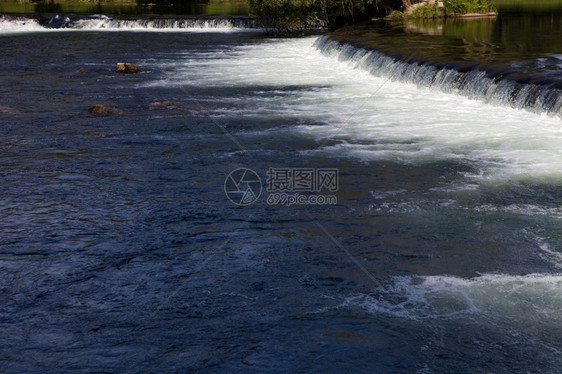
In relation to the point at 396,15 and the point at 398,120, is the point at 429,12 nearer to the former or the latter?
the point at 396,15

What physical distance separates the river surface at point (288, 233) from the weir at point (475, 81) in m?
0.06

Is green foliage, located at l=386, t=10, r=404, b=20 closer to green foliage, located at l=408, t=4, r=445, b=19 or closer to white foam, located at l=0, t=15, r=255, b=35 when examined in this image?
green foliage, located at l=408, t=4, r=445, b=19

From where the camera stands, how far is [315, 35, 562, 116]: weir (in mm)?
14203

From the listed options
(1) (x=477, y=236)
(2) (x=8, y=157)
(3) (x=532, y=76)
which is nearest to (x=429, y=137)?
(3) (x=532, y=76)

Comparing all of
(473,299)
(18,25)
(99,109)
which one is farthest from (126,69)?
(18,25)

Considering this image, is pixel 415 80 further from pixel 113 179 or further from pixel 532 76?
pixel 113 179

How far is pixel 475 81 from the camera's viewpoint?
16312 mm

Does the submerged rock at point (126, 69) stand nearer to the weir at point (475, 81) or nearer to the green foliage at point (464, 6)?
the weir at point (475, 81)

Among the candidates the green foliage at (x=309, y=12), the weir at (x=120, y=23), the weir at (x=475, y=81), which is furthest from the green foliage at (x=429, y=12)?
the weir at (x=475, y=81)

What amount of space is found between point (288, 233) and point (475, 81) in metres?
9.18

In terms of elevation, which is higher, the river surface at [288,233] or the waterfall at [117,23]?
the waterfall at [117,23]

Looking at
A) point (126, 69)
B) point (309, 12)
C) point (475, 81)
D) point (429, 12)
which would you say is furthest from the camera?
point (309, 12)

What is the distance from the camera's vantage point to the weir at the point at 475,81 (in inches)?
559

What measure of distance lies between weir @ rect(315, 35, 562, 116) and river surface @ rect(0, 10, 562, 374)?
0.21ft
